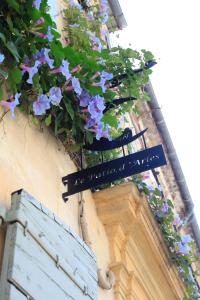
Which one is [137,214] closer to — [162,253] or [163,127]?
[162,253]

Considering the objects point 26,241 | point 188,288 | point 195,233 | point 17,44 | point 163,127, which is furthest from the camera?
point 195,233

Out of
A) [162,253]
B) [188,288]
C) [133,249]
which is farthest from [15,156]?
[188,288]

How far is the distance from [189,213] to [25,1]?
25.7 feet

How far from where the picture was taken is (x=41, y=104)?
362 cm

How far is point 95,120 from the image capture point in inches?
164

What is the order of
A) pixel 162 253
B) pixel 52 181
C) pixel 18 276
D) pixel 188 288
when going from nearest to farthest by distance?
pixel 18 276, pixel 52 181, pixel 162 253, pixel 188 288

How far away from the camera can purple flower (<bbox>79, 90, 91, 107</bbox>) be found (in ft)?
13.3

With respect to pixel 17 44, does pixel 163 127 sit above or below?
above

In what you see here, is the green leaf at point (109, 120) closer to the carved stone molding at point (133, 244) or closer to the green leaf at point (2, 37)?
the carved stone molding at point (133, 244)

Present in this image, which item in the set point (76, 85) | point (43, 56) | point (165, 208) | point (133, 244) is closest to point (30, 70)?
point (43, 56)

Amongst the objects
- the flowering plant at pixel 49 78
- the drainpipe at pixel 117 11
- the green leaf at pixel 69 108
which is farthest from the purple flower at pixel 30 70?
the drainpipe at pixel 117 11

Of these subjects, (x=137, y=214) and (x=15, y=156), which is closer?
(x=15, y=156)

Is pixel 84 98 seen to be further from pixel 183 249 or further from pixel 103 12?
pixel 103 12

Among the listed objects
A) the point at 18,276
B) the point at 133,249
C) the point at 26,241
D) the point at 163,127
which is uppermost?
the point at 163,127
